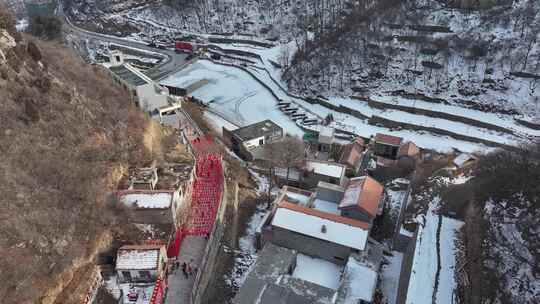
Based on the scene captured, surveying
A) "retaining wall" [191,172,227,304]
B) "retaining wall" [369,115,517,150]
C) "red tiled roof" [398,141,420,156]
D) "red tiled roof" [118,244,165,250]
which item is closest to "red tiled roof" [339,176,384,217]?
"retaining wall" [191,172,227,304]

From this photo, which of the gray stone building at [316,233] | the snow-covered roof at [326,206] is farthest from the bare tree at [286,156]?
the gray stone building at [316,233]

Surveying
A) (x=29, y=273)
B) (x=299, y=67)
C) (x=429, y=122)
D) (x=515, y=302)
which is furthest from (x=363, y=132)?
(x=29, y=273)

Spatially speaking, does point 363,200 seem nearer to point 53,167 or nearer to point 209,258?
point 209,258

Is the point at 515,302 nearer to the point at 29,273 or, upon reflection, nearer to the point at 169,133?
the point at 29,273

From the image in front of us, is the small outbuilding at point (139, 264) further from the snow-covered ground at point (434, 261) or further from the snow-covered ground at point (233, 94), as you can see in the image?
the snow-covered ground at point (233, 94)

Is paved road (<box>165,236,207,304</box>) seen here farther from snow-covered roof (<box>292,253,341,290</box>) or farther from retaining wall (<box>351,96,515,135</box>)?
retaining wall (<box>351,96,515,135</box>)

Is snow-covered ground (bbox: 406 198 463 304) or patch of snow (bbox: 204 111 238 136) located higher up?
patch of snow (bbox: 204 111 238 136)
